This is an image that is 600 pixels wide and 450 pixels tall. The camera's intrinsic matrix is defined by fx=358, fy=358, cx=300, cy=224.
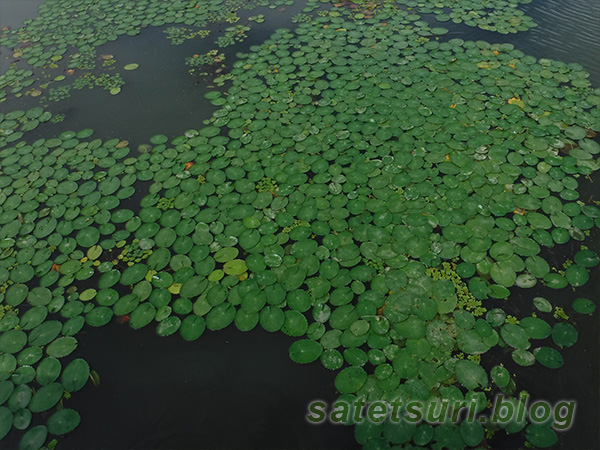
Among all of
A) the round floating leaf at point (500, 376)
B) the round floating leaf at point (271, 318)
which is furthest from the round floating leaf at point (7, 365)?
the round floating leaf at point (500, 376)

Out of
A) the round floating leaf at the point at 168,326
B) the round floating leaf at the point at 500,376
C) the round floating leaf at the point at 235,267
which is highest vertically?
the round floating leaf at the point at 235,267

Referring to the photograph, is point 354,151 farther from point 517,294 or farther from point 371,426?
point 371,426

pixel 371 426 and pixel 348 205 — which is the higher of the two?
pixel 348 205

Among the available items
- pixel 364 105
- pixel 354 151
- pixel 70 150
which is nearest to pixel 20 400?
pixel 70 150

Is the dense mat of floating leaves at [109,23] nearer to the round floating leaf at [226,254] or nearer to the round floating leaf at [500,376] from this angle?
the round floating leaf at [226,254]

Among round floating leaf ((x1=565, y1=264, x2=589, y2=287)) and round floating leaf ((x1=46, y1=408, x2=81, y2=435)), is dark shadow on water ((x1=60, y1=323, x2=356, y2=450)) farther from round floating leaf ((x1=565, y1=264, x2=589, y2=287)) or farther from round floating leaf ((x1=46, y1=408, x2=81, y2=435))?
round floating leaf ((x1=565, y1=264, x2=589, y2=287))

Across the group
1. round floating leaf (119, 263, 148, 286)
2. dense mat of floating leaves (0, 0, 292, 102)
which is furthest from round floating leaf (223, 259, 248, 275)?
dense mat of floating leaves (0, 0, 292, 102)
